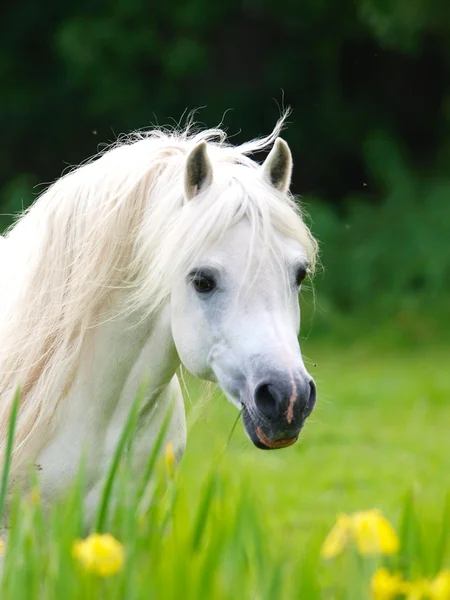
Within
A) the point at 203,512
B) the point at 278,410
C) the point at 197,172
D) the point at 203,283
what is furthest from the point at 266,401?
the point at 197,172

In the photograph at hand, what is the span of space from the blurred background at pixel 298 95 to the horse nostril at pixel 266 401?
914 cm

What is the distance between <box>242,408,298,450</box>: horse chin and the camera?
8.13ft

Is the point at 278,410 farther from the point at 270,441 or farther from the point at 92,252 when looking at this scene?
the point at 92,252

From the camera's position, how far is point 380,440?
7203 millimetres

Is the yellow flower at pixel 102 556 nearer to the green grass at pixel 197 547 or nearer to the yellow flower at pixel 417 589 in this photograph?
the green grass at pixel 197 547

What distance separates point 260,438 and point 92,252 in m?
0.71

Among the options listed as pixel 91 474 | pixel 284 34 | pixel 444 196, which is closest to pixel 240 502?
pixel 91 474

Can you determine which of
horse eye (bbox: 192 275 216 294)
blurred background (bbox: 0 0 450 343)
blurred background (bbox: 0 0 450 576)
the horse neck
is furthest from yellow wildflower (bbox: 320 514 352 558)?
blurred background (bbox: 0 0 450 343)

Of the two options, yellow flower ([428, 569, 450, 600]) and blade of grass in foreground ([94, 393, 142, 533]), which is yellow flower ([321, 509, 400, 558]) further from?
blade of grass in foreground ([94, 393, 142, 533])

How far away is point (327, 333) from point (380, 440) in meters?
3.84

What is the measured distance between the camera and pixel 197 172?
275 cm

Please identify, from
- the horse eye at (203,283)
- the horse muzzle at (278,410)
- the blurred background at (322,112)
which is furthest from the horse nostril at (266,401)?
the blurred background at (322,112)

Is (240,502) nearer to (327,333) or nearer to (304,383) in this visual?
(304,383)

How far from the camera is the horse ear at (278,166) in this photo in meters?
2.88
